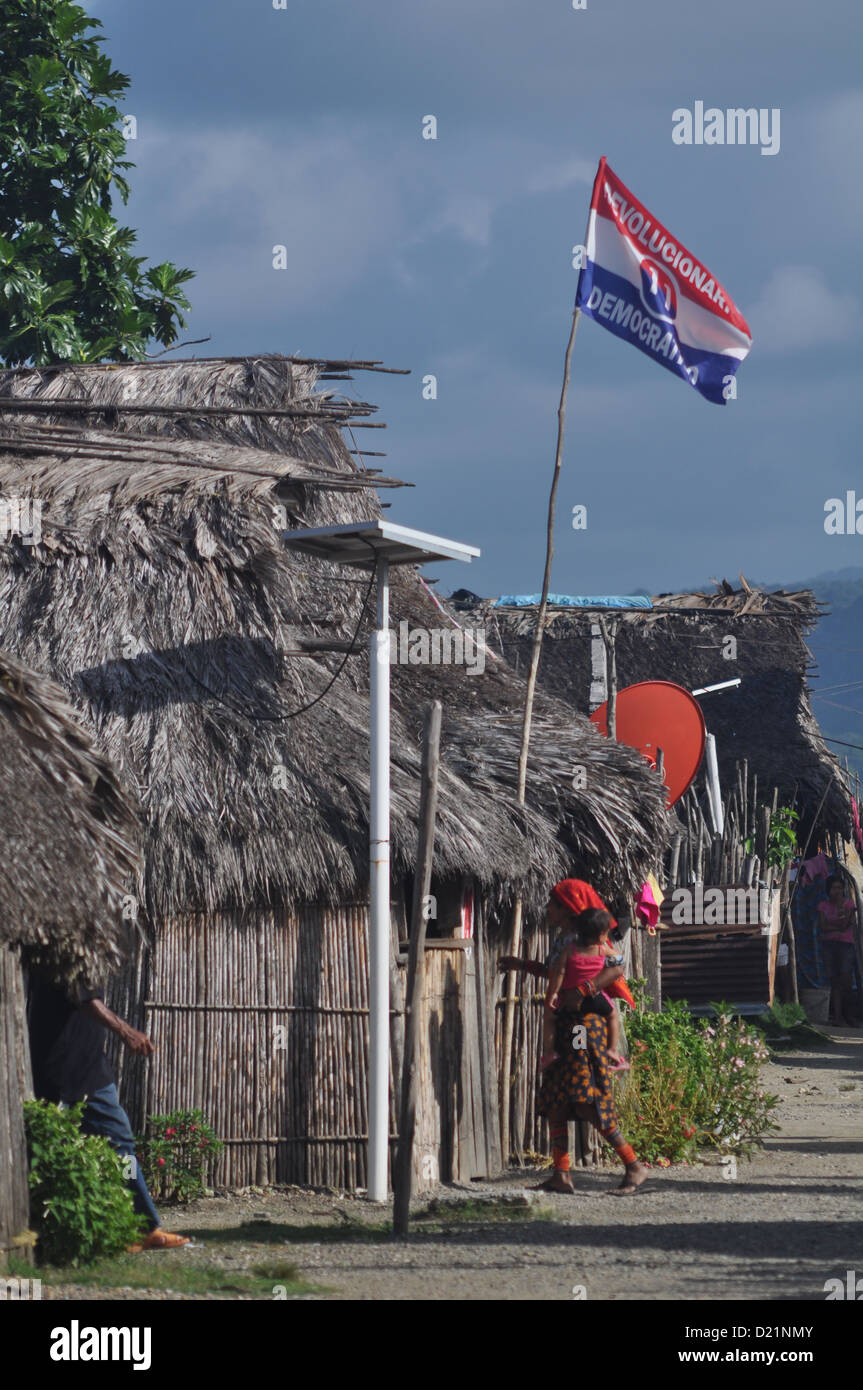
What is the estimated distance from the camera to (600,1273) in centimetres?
660

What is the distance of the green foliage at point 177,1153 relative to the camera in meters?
8.57

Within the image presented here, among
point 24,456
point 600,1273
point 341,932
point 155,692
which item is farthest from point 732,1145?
point 24,456

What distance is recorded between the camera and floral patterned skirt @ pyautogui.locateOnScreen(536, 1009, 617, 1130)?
28.5ft

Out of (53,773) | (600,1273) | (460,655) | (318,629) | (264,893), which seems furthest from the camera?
(460,655)

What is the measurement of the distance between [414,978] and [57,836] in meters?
1.91

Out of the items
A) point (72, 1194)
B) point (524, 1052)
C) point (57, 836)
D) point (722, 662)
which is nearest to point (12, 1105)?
point (72, 1194)

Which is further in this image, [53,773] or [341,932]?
[341,932]

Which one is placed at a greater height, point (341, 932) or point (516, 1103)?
point (341, 932)

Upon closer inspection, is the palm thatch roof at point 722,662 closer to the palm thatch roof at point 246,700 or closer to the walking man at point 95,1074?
the palm thatch roof at point 246,700

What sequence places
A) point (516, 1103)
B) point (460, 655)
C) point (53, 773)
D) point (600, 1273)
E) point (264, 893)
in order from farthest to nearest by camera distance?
point (460, 655) < point (516, 1103) < point (264, 893) < point (53, 773) < point (600, 1273)

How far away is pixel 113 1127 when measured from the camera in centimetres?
730

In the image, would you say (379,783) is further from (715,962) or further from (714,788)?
(714,788)

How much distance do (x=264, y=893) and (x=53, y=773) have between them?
191 cm
